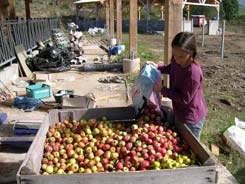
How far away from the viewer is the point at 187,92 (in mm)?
3148

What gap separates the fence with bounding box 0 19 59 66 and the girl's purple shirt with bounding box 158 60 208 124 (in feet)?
22.5

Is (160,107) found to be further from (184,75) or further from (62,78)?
(62,78)

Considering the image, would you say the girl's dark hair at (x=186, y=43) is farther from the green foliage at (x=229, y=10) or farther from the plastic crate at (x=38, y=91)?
the green foliage at (x=229, y=10)

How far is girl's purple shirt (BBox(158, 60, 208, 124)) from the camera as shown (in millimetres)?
3127

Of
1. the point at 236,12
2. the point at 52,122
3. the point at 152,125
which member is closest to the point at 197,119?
the point at 152,125

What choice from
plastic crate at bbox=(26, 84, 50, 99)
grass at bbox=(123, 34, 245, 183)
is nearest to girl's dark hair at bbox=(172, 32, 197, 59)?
grass at bbox=(123, 34, 245, 183)

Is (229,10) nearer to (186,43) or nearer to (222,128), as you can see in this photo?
(222,128)

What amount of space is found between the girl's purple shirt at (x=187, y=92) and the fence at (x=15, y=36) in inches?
270

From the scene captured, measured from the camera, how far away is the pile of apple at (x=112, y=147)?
260 centimetres

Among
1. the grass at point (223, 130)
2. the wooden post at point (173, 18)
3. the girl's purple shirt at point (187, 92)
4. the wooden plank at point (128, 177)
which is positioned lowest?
the grass at point (223, 130)

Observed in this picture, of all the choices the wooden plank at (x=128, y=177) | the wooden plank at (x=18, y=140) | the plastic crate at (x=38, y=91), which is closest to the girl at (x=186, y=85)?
the wooden plank at (x=128, y=177)

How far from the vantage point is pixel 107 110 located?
3.62 m

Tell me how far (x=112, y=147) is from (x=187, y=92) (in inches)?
32.7

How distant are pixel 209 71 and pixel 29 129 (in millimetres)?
7496
